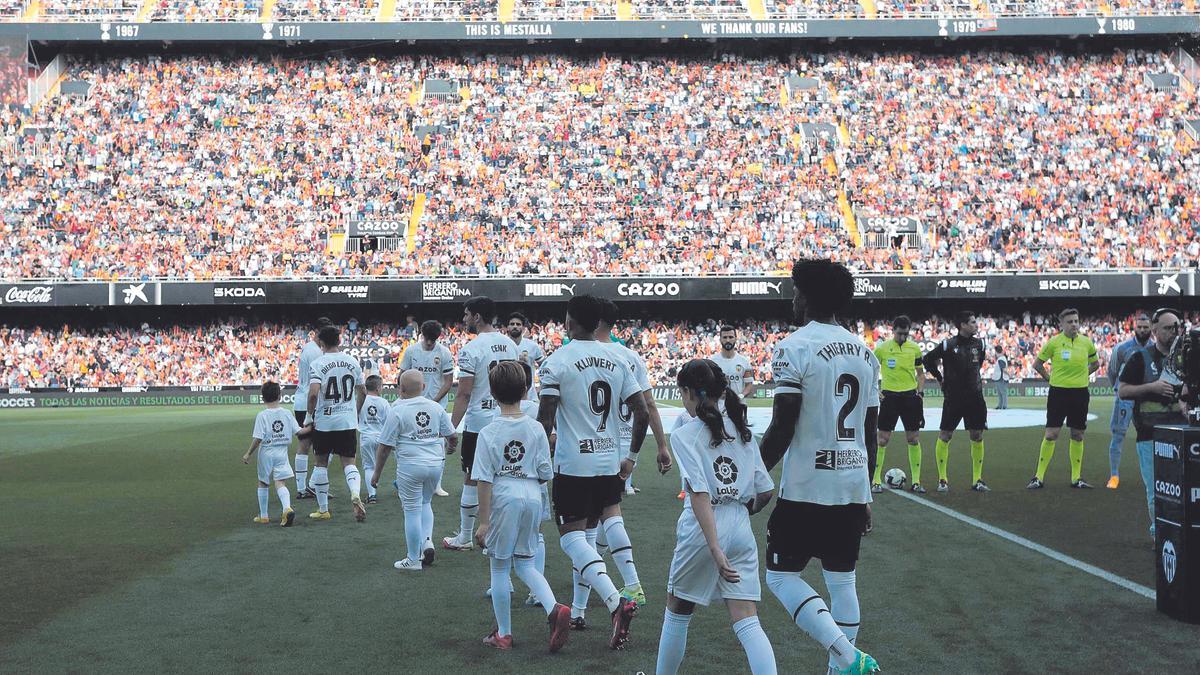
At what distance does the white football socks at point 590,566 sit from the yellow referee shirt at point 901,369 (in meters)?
7.46

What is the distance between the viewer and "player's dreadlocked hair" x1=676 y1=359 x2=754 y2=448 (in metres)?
4.92

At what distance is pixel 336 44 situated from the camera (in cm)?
4950

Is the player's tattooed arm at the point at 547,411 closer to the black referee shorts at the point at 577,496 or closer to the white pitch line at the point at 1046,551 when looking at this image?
the black referee shorts at the point at 577,496

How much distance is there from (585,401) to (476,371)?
8.84 feet

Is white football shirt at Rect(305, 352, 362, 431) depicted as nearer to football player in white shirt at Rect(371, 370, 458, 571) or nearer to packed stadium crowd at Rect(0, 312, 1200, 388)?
football player in white shirt at Rect(371, 370, 458, 571)

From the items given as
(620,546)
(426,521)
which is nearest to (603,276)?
(426,521)

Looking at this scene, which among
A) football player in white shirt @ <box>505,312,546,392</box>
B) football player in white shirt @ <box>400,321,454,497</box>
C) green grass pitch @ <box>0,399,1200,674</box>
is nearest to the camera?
green grass pitch @ <box>0,399,1200,674</box>

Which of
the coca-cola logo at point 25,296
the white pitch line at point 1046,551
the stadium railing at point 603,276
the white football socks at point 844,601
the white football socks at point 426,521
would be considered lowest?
the white pitch line at point 1046,551

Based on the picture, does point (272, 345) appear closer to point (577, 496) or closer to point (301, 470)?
point (301, 470)

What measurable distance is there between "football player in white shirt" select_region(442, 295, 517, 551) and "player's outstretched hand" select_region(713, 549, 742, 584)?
417 cm

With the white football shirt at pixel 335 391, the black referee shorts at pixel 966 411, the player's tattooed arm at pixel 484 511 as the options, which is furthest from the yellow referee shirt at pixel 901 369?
the player's tattooed arm at pixel 484 511

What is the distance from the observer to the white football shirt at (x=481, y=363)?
29.8 ft

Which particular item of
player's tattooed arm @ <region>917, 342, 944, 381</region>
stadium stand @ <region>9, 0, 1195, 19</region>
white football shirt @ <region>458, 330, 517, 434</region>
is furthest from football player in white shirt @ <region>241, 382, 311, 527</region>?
stadium stand @ <region>9, 0, 1195, 19</region>

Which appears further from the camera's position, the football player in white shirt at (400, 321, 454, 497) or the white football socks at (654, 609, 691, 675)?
the football player in white shirt at (400, 321, 454, 497)
